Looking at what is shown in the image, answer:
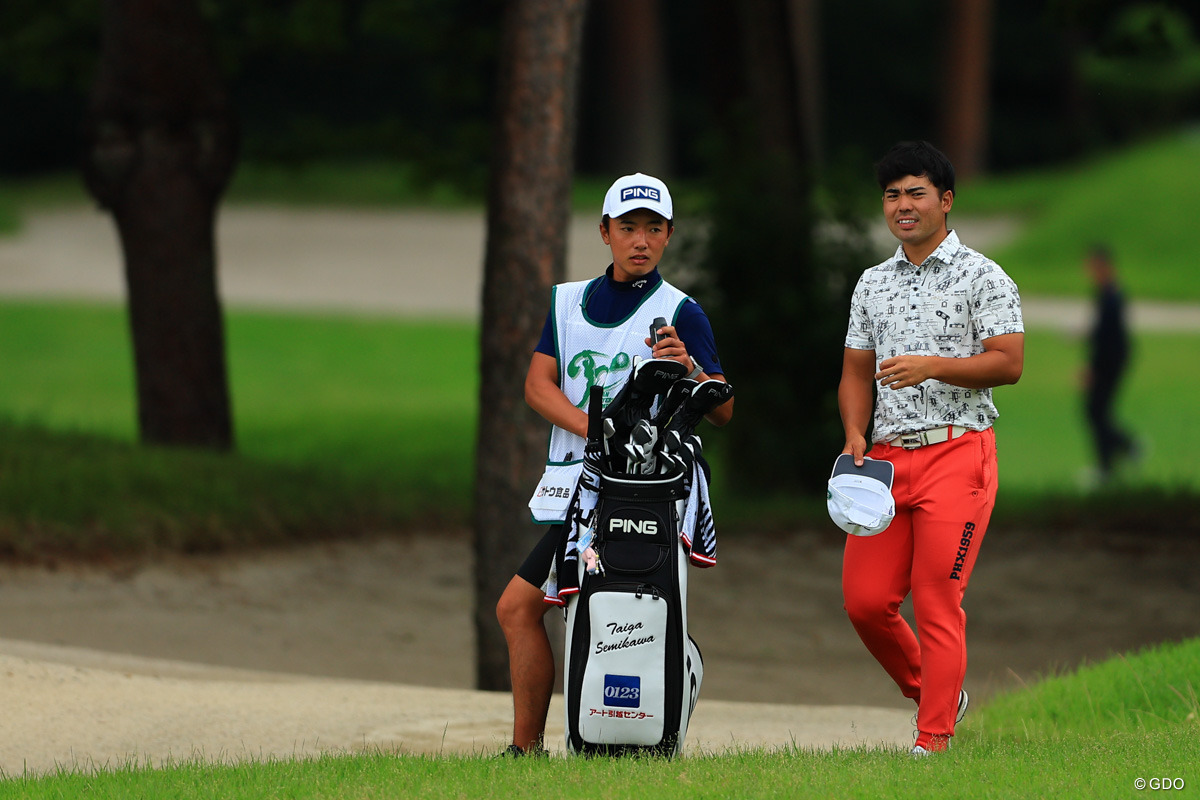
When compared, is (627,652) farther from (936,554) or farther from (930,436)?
(930,436)

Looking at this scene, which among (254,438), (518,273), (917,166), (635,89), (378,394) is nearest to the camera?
(917,166)

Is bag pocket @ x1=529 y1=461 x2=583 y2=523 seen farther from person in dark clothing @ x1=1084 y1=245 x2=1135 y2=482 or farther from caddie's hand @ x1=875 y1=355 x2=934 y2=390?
person in dark clothing @ x1=1084 y1=245 x2=1135 y2=482

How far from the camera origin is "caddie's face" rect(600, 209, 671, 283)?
4816mm

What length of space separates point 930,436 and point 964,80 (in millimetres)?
34529

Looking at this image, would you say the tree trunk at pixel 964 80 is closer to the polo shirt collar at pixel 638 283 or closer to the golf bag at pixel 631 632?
the polo shirt collar at pixel 638 283

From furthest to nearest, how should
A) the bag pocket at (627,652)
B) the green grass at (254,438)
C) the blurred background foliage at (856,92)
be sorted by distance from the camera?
the blurred background foliage at (856,92)
the green grass at (254,438)
the bag pocket at (627,652)

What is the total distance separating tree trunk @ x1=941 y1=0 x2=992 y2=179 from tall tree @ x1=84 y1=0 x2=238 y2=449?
27750mm

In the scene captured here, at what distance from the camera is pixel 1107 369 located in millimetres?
15336

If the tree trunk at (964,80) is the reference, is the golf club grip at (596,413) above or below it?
below

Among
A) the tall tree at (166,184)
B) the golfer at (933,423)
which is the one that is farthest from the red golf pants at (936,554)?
the tall tree at (166,184)

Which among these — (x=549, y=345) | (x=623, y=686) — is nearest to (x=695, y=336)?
(x=549, y=345)

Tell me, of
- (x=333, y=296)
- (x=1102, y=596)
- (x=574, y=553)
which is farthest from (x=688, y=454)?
(x=333, y=296)

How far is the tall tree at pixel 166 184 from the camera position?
38.0 ft

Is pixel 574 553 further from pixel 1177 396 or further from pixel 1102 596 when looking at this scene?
pixel 1177 396
